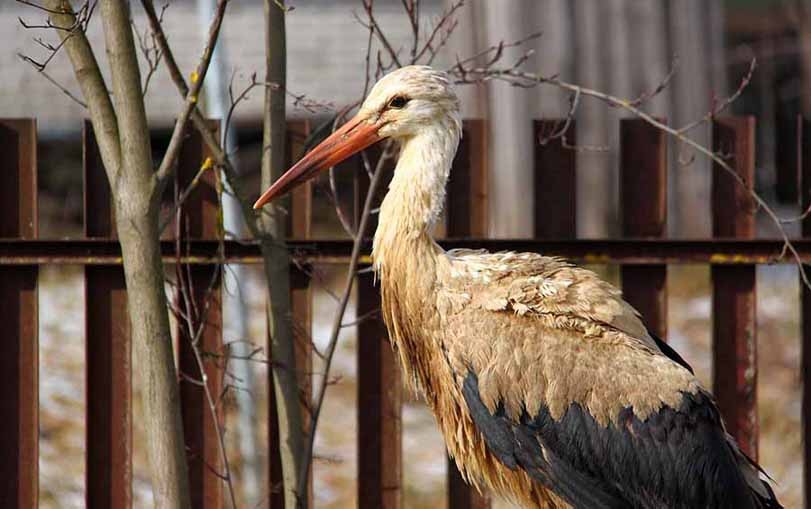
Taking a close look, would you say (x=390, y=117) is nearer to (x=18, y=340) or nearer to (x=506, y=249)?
(x=506, y=249)

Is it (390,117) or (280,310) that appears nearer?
(390,117)

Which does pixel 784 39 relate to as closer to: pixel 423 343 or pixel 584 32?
pixel 584 32

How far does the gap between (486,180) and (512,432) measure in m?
1.32

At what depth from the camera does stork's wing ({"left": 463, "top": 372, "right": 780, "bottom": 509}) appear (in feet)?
15.0

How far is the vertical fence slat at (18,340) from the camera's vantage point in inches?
216

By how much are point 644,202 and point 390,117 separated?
1353 mm

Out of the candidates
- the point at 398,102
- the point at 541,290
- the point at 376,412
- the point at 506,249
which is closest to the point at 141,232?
the point at 398,102

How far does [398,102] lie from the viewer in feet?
15.6

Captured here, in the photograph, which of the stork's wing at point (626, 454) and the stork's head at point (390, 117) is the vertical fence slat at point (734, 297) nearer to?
the stork's wing at point (626, 454)

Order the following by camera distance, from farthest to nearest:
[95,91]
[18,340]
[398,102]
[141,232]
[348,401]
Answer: [348,401] < [18,340] < [398,102] < [95,91] < [141,232]

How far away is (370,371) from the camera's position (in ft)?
18.5

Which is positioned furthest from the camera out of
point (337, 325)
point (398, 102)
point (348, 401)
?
point (348, 401)

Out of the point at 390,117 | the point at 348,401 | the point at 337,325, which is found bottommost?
the point at 348,401

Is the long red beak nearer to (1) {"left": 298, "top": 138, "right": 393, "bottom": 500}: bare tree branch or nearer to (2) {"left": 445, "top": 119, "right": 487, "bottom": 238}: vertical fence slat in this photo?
(1) {"left": 298, "top": 138, "right": 393, "bottom": 500}: bare tree branch
